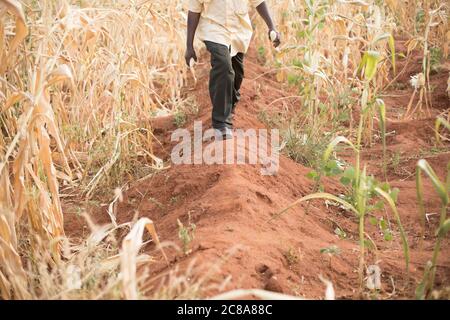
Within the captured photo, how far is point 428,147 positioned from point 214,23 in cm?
162

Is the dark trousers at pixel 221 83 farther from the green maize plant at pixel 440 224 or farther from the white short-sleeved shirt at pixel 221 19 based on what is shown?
the green maize plant at pixel 440 224

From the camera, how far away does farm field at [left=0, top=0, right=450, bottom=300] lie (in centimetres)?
212

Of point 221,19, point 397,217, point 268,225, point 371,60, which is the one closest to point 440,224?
point 397,217

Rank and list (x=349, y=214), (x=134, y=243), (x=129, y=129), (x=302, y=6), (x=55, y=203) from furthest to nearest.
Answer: (x=302, y=6) → (x=129, y=129) → (x=349, y=214) → (x=55, y=203) → (x=134, y=243)

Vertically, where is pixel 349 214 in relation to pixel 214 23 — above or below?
below

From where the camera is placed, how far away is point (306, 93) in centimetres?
362

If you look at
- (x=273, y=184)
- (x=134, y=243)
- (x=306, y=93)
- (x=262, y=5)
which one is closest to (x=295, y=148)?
Result: (x=306, y=93)

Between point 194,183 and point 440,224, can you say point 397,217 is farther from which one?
point 194,183

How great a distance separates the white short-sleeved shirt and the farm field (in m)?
0.36

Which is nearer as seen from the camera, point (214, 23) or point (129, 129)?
point (214, 23)

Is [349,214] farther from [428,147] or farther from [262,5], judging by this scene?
[262,5]
